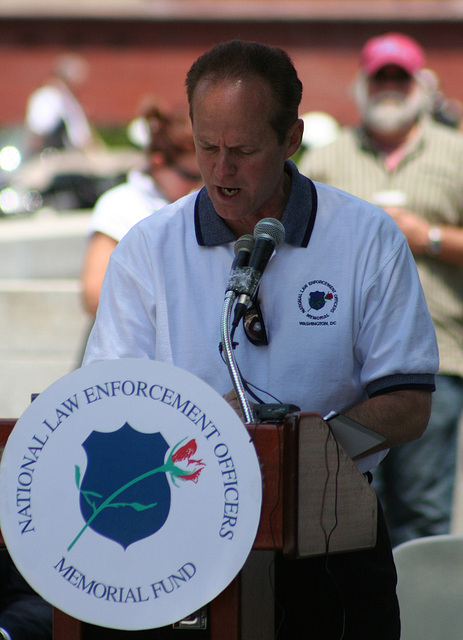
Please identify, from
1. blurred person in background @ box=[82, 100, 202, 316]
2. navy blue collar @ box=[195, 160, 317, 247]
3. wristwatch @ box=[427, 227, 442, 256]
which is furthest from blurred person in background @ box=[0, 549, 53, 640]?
wristwatch @ box=[427, 227, 442, 256]

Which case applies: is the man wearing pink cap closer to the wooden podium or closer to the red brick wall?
the wooden podium

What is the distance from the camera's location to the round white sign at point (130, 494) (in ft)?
4.80

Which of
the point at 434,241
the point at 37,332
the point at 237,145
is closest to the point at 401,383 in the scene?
the point at 237,145

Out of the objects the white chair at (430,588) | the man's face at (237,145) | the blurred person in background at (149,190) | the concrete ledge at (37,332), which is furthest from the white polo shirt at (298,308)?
the concrete ledge at (37,332)

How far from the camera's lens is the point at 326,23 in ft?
85.3

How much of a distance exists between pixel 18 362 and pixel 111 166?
956 centimetres

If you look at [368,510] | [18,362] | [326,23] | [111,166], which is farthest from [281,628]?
[326,23]

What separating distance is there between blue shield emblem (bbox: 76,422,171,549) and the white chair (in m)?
1.06

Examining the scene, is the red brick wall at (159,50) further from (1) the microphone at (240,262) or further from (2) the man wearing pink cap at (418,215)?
(1) the microphone at (240,262)

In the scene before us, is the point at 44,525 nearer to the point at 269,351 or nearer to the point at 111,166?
the point at 269,351

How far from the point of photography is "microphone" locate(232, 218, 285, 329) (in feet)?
5.36

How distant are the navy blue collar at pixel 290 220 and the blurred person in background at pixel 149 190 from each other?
135 centimetres

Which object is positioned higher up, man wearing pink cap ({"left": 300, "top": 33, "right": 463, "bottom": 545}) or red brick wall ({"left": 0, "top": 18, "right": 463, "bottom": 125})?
red brick wall ({"left": 0, "top": 18, "right": 463, "bottom": 125})

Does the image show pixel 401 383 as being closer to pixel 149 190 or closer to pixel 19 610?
pixel 19 610
